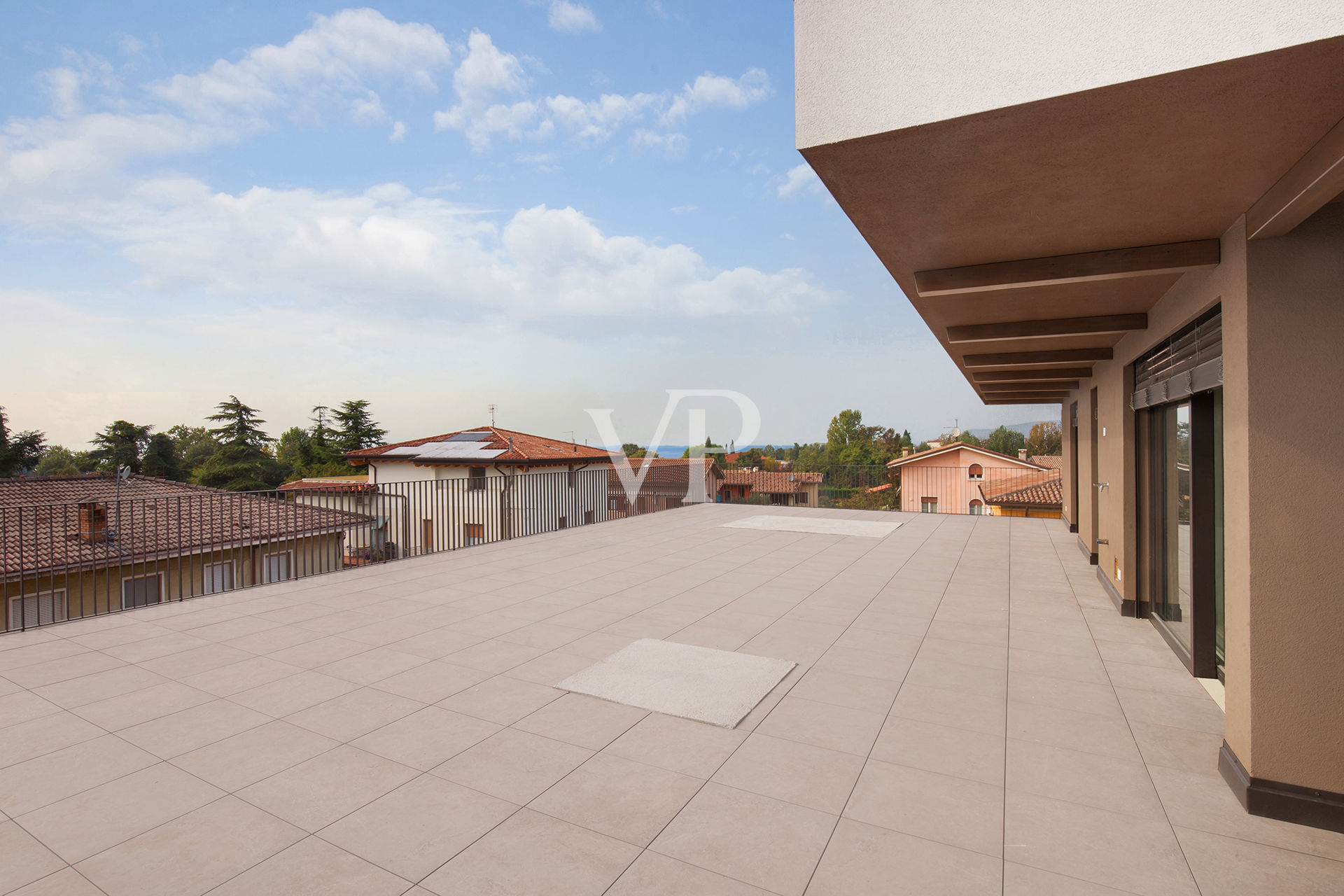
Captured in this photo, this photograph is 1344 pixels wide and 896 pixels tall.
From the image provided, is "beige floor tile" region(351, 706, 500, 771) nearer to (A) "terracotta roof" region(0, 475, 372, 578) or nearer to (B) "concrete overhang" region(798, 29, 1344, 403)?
(B) "concrete overhang" region(798, 29, 1344, 403)

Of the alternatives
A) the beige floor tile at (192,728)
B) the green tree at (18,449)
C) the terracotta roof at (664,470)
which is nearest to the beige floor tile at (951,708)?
the beige floor tile at (192,728)

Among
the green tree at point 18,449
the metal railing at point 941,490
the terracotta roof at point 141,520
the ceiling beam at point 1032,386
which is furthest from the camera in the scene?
the green tree at point 18,449

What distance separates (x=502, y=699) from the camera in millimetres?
3064

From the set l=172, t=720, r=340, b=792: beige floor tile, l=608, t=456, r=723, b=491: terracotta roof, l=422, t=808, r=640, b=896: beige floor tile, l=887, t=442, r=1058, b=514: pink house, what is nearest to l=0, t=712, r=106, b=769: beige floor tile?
l=172, t=720, r=340, b=792: beige floor tile

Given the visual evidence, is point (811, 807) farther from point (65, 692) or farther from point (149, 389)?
point (149, 389)

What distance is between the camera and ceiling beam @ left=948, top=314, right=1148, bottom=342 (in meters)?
4.23

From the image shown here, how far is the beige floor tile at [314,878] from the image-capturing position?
170 centimetres

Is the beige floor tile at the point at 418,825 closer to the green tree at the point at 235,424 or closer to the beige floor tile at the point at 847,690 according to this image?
the beige floor tile at the point at 847,690

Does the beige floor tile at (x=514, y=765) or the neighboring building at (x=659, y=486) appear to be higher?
the neighboring building at (x=659, y=486)

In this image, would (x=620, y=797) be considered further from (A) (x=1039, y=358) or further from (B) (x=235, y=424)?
(B) (x=235, y=424)

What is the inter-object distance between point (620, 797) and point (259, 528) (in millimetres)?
6061

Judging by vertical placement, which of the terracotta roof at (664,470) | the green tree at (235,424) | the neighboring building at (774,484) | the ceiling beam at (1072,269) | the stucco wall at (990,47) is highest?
the green tree at (235,424)

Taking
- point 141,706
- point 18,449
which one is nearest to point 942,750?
point 141,706

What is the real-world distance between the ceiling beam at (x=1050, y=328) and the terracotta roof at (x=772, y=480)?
60.4ft
